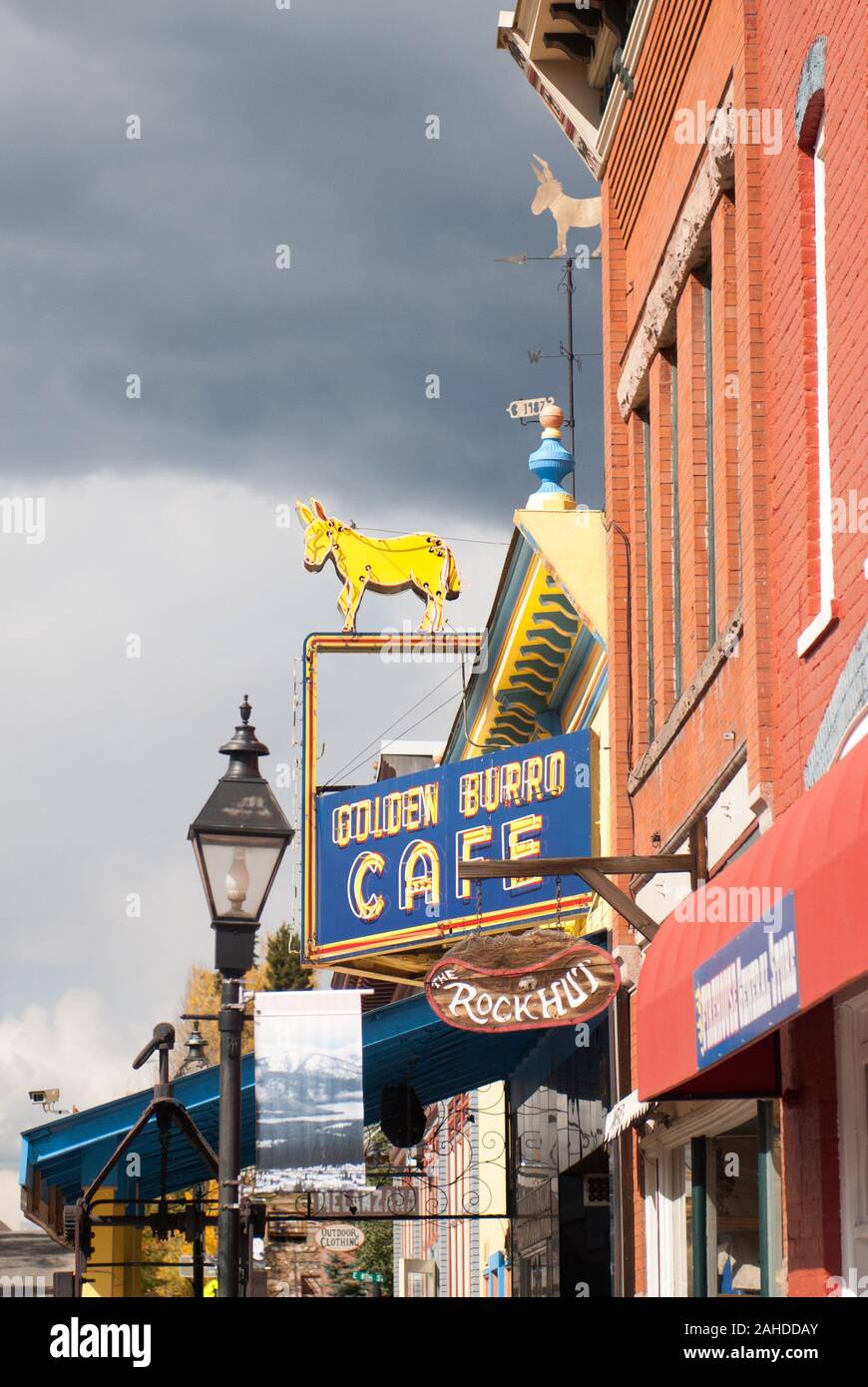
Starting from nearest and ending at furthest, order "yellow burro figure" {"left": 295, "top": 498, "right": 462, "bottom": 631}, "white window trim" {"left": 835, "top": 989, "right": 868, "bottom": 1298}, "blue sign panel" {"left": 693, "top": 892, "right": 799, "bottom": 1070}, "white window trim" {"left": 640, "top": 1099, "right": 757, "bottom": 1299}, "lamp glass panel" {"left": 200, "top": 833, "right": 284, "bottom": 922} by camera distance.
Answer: "blue sign panel" {"left": 693, "top": 892, "right": 799, "bottom": 1070} < "white window trim" {"left": 835, "top": 989, "right": 868, "bottom": 1298} < "lamp glass panel" {"left": 200, "top": 833, "right": 284, "bottom": 922} < "white window trim" {"left": 640, "top": 1099, "right": 757, "bottom": 1299} < "yellow burro figure" {"left": 295, "top": 498, "right": 462, "bottom": 631}

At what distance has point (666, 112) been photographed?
1391cm

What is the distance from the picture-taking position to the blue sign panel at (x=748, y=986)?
7.54m

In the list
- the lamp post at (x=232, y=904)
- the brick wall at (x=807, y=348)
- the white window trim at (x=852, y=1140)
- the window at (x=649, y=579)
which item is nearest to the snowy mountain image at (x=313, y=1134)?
the window at (x=649, y=579)

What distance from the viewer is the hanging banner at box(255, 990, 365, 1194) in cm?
1588

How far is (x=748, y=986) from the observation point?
8281 millimetres

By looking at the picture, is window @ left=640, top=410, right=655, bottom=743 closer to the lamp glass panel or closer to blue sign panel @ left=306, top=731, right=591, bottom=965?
blue sign panel @ left=306, top=731, right=591, bottom=965

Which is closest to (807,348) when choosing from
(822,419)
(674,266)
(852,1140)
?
(822,419)

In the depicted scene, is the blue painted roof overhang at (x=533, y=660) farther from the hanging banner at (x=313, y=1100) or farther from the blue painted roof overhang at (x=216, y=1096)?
the hanging banner at (x=313, y=1100)

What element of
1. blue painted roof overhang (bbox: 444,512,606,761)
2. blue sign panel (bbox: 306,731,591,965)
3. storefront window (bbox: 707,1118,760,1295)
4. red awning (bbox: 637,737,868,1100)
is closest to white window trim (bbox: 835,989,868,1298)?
red awning (bbox: 637,737,868,1100)

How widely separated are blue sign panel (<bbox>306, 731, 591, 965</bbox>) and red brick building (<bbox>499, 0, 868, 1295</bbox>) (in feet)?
7.17

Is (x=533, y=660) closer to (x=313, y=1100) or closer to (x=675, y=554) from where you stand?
(x=313, y=1100)

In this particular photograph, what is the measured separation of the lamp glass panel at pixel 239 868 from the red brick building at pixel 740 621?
88.9 inches
